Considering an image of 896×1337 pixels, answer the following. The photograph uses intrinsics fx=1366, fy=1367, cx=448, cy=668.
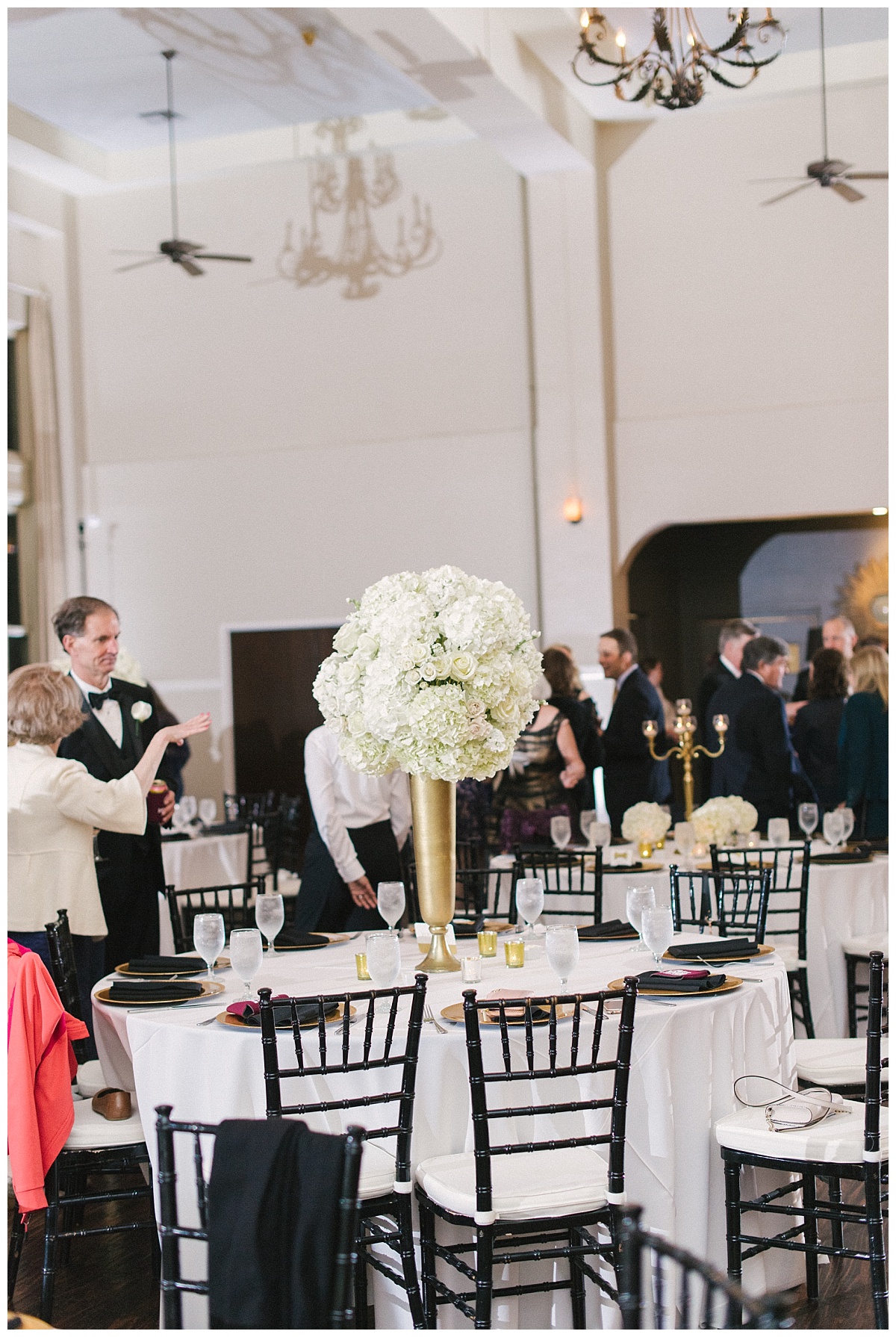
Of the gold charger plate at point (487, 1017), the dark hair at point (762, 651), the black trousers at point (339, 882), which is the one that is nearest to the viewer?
the gold charger plate at point (487, 1017)

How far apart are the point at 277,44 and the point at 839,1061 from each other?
8.55m

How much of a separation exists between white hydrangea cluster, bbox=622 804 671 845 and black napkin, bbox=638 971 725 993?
274cm

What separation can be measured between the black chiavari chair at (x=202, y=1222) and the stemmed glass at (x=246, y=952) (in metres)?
1.25

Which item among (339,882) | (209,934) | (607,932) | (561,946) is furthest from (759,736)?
(209,934)

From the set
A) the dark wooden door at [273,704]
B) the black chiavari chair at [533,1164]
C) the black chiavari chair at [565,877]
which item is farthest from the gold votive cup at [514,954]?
the dark wooden door at [273,704]

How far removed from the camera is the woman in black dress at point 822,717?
7.56m

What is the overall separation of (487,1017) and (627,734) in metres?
5.07

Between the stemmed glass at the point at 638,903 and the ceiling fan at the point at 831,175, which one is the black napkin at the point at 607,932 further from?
the ceiling fan at the point at 831,175

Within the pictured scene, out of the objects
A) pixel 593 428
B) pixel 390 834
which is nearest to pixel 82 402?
pixel 593 428

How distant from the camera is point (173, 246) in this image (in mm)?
9914

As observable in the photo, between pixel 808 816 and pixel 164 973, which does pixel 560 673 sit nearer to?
pixel 808 816

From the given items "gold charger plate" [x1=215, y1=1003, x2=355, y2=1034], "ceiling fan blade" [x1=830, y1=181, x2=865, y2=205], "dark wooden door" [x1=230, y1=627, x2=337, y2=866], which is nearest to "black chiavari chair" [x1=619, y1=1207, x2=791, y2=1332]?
"gold charger plate" [x1=215, y1=1003, x2=355, y2=1034]

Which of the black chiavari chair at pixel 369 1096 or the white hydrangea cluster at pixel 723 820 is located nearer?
the black chiavari chair at pixel 369 1096

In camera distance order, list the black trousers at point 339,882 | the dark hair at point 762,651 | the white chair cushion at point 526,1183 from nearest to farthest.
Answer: the white chair cushion at point 526,1183
the black trousers at point 339,882
the dark hair at point 762,651
